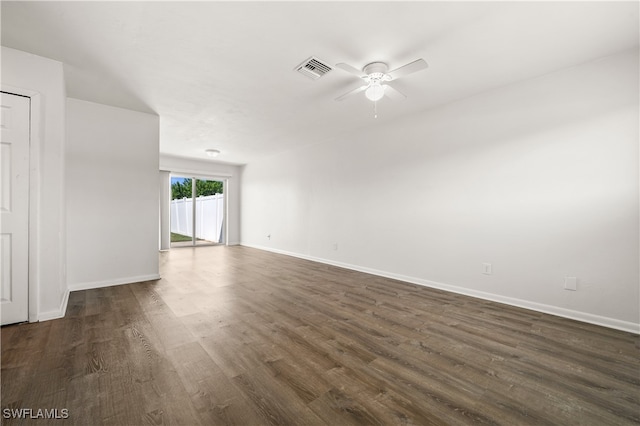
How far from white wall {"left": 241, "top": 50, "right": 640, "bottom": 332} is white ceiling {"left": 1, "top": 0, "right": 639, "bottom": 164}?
34cm

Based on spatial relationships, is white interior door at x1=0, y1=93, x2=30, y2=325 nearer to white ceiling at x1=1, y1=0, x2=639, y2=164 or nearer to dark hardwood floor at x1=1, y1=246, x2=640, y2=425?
dark hardwood floor at x1=1, y1=246, x2=640, y2=425

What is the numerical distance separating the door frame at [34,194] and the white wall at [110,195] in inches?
44.5

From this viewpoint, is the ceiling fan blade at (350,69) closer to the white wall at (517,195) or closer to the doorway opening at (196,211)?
the white wall at (517,195)

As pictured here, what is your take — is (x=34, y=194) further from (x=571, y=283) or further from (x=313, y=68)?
(x=571, y=283)

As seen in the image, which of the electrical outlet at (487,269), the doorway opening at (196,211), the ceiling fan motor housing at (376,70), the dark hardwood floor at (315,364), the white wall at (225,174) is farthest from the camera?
the doorway opening at (196,211)

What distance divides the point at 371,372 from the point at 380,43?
265cm

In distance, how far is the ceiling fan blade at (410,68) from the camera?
2.29 metres

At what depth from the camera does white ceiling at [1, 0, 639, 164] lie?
197cm

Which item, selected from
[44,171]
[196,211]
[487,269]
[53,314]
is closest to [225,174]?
[196,211]

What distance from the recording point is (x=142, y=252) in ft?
13.0

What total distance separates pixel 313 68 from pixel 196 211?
6.98 meters

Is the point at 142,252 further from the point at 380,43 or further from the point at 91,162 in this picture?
the point at 380,43

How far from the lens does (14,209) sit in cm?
236

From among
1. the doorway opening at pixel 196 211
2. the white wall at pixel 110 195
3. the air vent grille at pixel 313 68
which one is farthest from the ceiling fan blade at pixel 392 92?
the doorway opening at pixel 196 211
